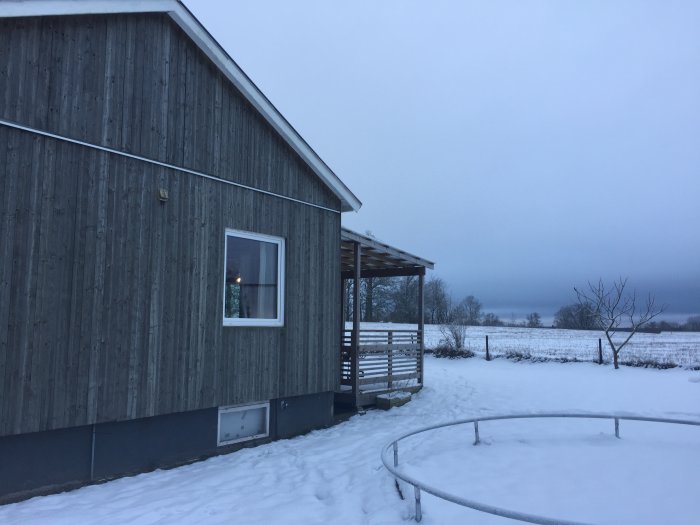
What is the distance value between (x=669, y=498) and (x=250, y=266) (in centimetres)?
613

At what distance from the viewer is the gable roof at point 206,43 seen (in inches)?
218

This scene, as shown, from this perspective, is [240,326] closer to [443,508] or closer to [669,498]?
[443,508]

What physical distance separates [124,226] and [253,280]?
7.64 feet

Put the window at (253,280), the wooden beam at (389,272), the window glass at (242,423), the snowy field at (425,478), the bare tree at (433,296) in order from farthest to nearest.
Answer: the bare tree at (433,296), the wooden beam at (389,272), the window at (253,280), the window glass at (242,423), the snowy field at (425,478)

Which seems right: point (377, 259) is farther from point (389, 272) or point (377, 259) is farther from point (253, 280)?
point (253, 280)

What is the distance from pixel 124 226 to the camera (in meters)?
6.34

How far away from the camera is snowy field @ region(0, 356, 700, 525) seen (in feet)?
17.0

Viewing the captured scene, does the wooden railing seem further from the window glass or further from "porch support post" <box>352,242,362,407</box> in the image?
the window glass

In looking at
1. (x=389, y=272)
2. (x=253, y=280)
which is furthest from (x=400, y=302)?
(x=253, y=280)

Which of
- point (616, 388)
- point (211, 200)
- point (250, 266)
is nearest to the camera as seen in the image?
point (211, 200)

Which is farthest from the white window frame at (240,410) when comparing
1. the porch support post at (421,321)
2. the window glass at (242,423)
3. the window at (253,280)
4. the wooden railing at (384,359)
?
the porch support post at (421,321)

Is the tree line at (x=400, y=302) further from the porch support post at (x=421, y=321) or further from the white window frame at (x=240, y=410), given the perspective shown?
the white window frame at (x=240, y=410)

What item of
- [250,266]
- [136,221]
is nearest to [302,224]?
[250,266]

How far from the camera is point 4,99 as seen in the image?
5.41 m
